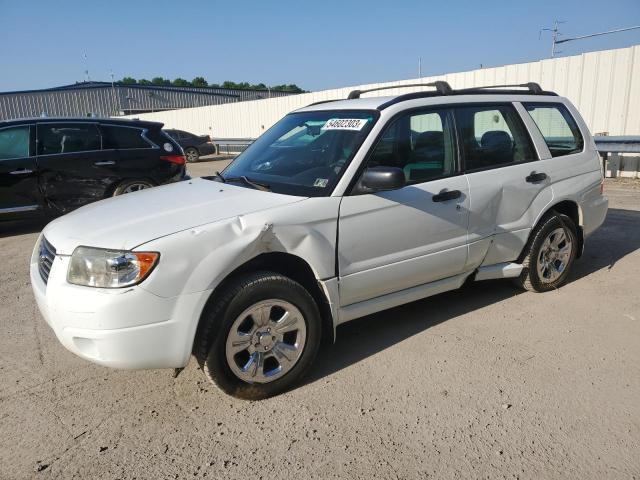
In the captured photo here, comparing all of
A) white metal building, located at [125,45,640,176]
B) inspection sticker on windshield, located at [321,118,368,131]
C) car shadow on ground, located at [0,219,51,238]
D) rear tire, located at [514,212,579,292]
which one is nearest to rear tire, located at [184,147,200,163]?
white metal building, located at [125,45,640,176]

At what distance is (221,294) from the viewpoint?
2795 millimetres

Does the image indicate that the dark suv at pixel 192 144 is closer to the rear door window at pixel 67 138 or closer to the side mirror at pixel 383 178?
the rear door window at pixel 67 138

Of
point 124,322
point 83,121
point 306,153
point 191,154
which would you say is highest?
point 83,121

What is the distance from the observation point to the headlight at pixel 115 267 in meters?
2.57

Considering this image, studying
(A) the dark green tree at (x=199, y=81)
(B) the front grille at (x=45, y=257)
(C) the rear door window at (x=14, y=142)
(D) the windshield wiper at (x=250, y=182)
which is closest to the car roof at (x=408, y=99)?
(D) the windshield wiper at (x=250, y=182)

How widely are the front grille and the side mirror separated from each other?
76.4 inches

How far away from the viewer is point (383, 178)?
10.1 ft

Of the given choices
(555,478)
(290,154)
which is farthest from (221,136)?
(555,478)

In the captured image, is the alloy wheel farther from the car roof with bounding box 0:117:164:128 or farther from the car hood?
the car roof with bounding box 0:117:164:128

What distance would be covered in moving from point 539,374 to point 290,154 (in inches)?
91.5

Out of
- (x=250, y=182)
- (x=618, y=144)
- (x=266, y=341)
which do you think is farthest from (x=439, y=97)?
(x=618, y=144)

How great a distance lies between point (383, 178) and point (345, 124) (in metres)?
0.74

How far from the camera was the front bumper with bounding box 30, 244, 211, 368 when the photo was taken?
255 cm

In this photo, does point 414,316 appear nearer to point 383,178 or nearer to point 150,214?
point 383,178
